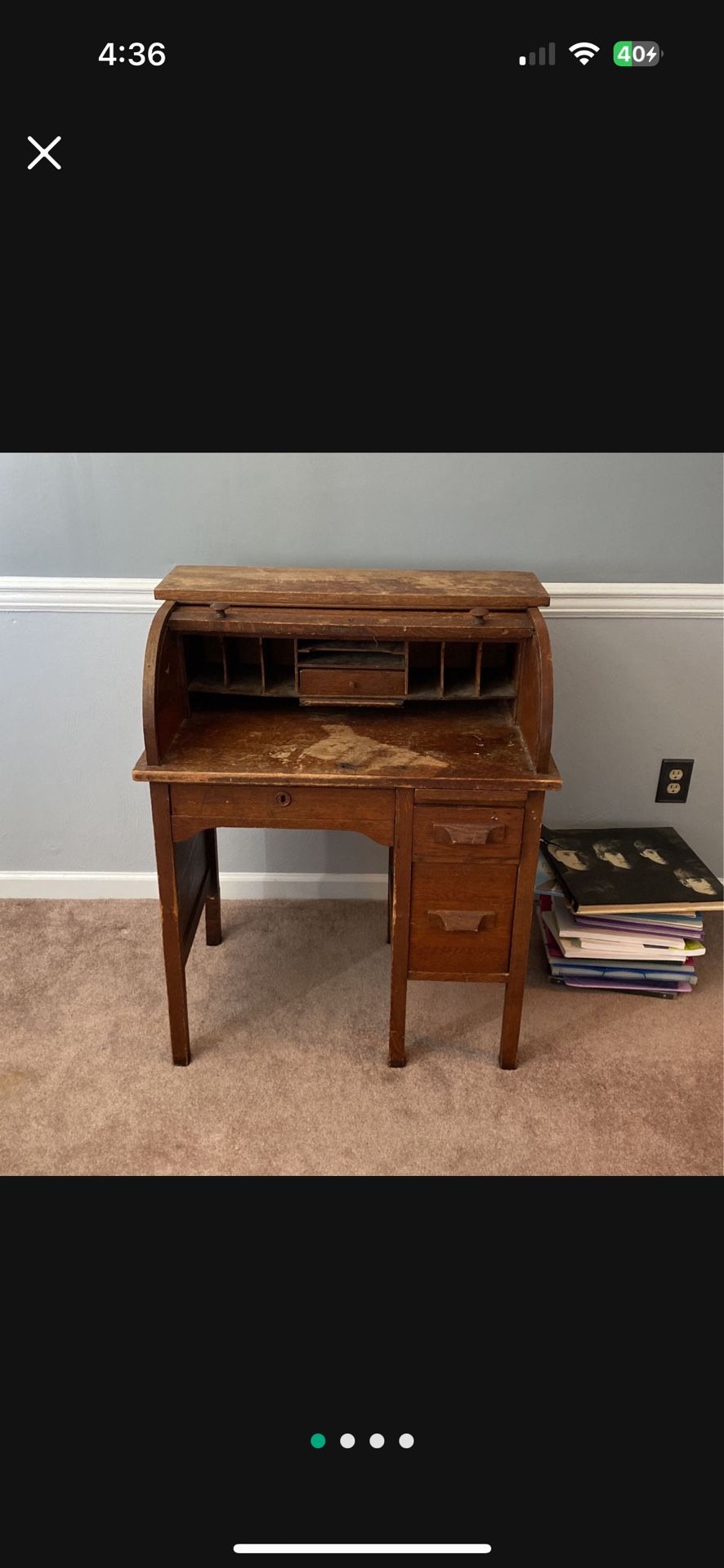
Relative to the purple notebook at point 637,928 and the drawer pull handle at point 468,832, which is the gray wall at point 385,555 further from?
the drawer pull handle at point 468,832

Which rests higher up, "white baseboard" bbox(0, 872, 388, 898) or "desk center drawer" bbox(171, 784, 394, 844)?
"desk center drawer" bbox(171, 784, 394, 844)

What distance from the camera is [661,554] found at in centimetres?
225

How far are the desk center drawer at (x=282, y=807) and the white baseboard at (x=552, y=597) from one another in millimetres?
681

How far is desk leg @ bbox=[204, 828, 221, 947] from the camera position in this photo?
2.34 meters

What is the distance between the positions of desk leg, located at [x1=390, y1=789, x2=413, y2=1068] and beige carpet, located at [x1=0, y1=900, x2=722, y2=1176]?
87 millimetres

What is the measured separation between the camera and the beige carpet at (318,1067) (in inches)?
71.7

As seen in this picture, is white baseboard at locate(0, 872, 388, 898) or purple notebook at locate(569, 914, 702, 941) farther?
white baseboard at locate(0, 872, 388, 898)

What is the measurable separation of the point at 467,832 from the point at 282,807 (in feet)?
1.15

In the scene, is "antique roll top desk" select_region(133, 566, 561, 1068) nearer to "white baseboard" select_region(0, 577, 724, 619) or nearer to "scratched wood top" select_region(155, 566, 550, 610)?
"scratched wood top" select_region(155, 566, 550, 610)

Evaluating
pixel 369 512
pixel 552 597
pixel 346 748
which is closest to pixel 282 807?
pixel 346 748

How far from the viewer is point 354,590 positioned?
6.35 feet

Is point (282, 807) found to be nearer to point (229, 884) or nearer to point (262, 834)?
point (262, 834)

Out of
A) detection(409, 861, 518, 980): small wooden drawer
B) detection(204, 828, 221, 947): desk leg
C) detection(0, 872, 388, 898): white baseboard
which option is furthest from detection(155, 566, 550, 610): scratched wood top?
detection(0, 872, 388, 898): white baseboard
